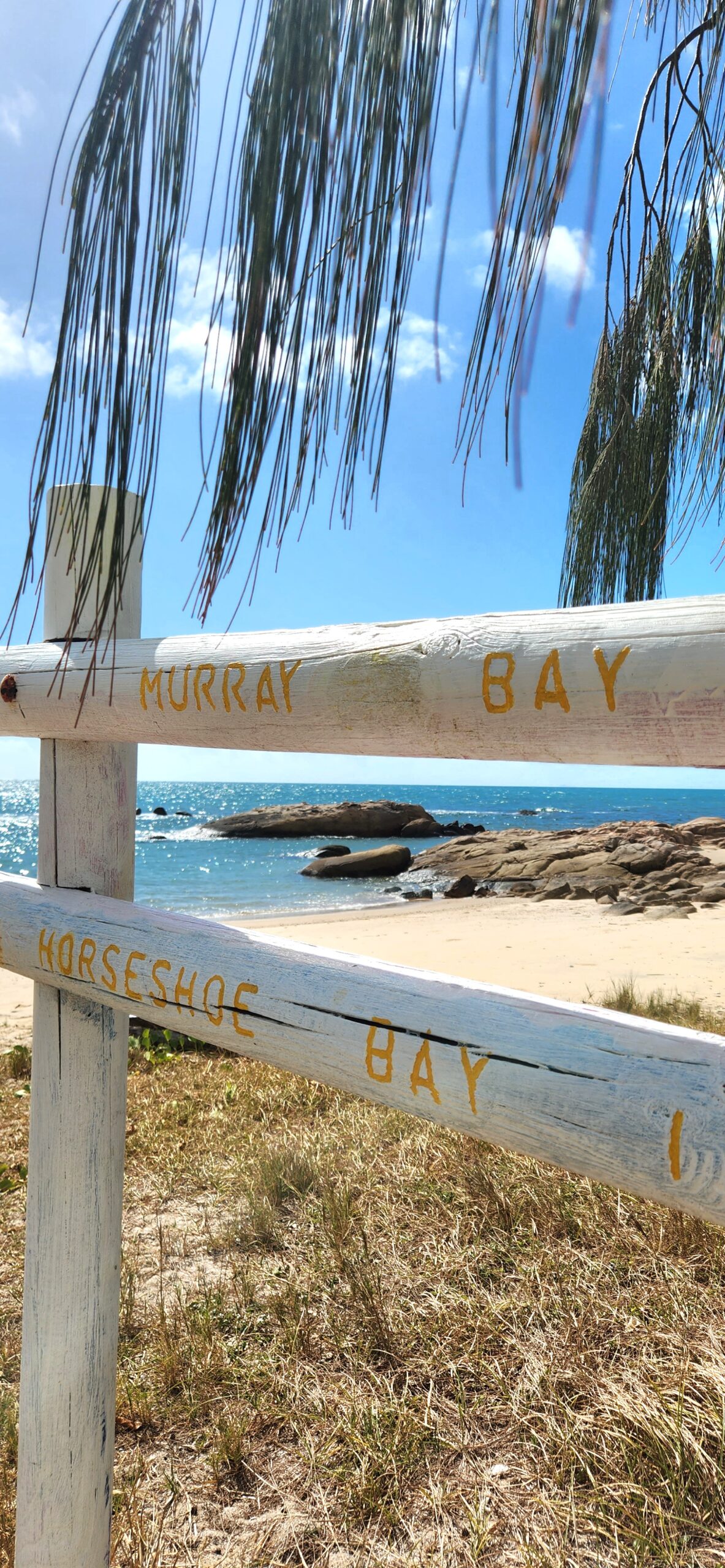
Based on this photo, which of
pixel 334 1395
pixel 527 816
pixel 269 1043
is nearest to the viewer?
pixel 269 1043

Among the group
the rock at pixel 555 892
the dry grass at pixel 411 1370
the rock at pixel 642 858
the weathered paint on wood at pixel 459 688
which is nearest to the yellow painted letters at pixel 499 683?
the weathered paint on wood at pixel 459 688

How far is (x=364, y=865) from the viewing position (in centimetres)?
2400

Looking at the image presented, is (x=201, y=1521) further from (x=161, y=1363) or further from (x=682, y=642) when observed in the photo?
(x=682, y=642)

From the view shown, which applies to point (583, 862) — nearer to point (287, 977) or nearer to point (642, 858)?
point (642, 858)

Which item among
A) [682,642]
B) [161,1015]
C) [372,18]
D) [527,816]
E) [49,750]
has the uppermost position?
[372,18]

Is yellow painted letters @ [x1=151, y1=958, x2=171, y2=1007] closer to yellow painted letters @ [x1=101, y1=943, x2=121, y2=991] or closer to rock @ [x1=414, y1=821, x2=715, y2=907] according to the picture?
yellow painted letters @ [x1=101, y1=943, x2=121, y2=991]

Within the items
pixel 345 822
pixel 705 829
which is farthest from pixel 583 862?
pixel 345 822

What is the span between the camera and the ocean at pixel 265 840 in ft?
65.9

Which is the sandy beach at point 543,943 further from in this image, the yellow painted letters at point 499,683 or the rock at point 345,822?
the rock at point 345,822

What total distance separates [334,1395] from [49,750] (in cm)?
176

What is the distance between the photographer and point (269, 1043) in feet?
4.93

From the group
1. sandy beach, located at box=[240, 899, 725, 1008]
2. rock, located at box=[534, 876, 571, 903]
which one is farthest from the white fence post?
rock, located at box=[534, 876, 571, 903]

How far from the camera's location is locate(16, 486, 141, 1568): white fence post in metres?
1.89

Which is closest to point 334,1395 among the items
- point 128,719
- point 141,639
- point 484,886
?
point 128,719
